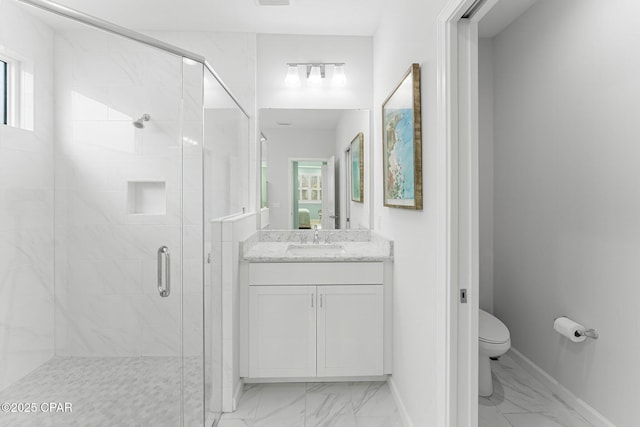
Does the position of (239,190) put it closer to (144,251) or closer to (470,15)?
(144,251)

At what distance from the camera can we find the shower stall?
1.27m

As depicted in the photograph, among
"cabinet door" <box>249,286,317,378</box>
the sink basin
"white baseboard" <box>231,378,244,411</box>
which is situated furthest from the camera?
the sink basin

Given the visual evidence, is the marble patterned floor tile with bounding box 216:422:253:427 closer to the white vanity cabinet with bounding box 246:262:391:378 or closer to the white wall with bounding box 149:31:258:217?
the white vanity cabinet with bounding box 246:262:391:378

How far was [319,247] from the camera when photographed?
2867 mm

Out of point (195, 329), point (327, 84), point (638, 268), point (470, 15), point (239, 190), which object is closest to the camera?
point (470, 15)

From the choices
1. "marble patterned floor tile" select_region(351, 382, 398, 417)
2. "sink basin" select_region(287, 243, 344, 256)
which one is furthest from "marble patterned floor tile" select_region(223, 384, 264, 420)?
"sink basin" select_region(287, 243, 344, 256)

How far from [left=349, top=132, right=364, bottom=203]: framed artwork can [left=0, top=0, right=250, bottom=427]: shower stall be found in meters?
1.40

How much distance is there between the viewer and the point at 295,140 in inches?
120

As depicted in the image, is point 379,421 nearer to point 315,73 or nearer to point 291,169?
point 291,169

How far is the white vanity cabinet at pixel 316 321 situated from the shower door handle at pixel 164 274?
72cm

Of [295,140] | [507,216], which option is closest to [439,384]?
[507,216]

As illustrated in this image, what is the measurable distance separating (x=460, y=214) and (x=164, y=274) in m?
1.31

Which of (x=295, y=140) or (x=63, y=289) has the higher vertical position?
(x=295, y=140)

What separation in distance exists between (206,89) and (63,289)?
3.74ft
